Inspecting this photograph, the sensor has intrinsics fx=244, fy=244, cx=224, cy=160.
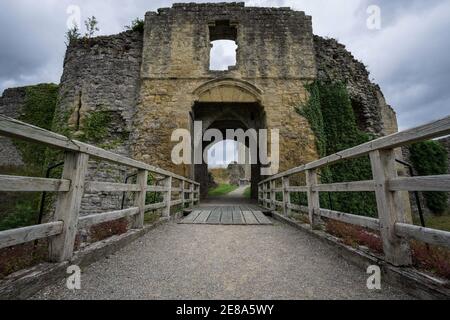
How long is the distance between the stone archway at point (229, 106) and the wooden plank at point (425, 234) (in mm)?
7164

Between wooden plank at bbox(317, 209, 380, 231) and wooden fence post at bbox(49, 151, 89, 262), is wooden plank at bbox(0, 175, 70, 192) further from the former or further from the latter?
wooden plank at bbox(317, 209, 380, 231)

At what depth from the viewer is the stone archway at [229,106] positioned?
8.66 m

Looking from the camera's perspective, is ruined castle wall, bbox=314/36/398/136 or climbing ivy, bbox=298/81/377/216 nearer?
climbing ivy, bbox=298/81/377/216

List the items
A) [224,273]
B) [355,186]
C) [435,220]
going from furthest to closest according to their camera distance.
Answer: [435,220] → [355,186] → [224,273]

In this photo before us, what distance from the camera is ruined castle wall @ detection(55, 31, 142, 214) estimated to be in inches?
326

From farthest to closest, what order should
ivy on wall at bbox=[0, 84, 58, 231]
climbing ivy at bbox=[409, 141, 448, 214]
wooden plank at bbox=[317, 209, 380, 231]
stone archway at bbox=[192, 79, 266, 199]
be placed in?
1. climbing ivy at bbox=[409, 141, 448, 214]
2. stone archway at bbox=[192, 79, 266, 199]
3. ivy on wall at bbox=[0, 84, 58, 231]
4. wooden plank at bbox=[317, 209, 380, 231]

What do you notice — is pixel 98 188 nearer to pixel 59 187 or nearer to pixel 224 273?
pixel 59 187

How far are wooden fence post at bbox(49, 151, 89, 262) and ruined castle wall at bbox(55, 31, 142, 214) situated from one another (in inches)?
250

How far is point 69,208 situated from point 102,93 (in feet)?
25.6

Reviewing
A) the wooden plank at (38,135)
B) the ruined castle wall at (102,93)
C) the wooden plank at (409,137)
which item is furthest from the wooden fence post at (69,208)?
the ruined castle wall at (102,93)

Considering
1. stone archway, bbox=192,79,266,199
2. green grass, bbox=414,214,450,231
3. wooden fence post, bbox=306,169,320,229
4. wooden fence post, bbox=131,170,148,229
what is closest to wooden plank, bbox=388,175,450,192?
wooden fence post, bbox=306,169,320,229

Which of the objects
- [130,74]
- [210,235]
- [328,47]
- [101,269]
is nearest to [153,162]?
[130,74]

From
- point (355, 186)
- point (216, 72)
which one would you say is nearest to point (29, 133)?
point (355, 186)

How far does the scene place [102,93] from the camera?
8.59 metres
